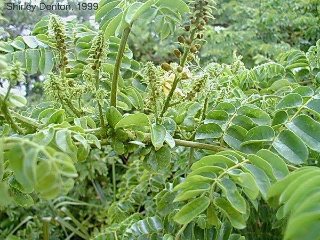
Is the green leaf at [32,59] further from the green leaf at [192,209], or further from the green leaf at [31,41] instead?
the green leaf at [192,209]

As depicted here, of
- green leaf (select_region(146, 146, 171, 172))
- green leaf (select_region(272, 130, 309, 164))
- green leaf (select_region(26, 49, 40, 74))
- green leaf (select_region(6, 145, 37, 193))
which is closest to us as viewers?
green leaf (select_region(6, 145, 37, 193))

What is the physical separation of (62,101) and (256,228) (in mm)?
784

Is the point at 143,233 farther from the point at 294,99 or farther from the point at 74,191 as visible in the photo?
the point at 74,191

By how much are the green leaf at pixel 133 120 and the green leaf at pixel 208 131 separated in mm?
96

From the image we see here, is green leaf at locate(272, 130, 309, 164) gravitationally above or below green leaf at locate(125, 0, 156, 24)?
below

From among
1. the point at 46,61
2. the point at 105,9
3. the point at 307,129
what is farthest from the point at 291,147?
the point at 46,61

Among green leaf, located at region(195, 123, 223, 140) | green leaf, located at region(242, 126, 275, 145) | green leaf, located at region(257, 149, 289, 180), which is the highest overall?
green leaf, located at region(257, 149, 289, 180)

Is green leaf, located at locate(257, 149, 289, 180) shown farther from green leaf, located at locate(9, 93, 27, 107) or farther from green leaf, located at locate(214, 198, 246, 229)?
green leaf, located at locate(9, 93, 27, 107)

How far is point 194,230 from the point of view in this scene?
90cm

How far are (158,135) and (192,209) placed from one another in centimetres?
14

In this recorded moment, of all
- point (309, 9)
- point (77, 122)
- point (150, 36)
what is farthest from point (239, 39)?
point (77, 122)

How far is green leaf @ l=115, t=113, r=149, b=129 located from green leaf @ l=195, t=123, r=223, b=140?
0.32ft

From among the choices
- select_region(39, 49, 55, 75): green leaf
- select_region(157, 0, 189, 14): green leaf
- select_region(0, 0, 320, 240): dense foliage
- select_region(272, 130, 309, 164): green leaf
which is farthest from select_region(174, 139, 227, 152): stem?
select_region(39, 49, 55, 75): green leaf

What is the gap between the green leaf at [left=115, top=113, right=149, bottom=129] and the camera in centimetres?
84
